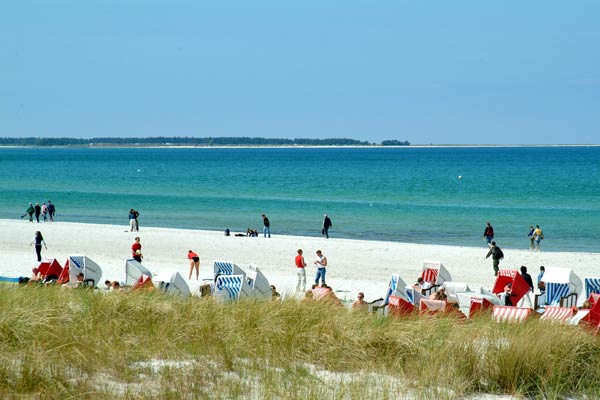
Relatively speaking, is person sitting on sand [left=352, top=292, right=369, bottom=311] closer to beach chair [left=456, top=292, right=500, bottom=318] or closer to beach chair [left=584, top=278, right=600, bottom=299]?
beach chair [left=456, top=292, right=500, bottom=318]

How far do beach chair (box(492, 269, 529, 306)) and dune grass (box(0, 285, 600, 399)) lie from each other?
6.56 meters

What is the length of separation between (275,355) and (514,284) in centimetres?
921

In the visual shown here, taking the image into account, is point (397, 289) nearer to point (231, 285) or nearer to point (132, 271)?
point (231, 285)

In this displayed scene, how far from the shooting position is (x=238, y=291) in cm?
1265

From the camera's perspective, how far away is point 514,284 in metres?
15.1

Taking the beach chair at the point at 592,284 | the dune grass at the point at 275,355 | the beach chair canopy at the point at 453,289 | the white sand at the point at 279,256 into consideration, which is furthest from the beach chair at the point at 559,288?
the dune grass at the point at 275,355


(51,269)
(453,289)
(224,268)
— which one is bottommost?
(51,269)

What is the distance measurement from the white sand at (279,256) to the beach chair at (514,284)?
2.92 meters

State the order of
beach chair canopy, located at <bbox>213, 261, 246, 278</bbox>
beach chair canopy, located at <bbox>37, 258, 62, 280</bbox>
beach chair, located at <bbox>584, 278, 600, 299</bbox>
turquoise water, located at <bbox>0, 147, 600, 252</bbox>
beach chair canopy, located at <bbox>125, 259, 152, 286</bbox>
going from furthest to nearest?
turquoise water, located at <bbox>0, 147, 600, 252</bbox>, beach chair canopy, located at <bbox>37, 258, 62, 280</bbox>, beach chair canopy, located at <bbox>213, 261, 246, 278</bbox>, beach chair canopy, located at <bbox>125, 259, 152, 286</bbox>, beach chair, located at <bbox>584, 278, 600, 299</bbox>

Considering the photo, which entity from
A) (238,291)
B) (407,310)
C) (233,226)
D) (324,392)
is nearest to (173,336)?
(324,392)

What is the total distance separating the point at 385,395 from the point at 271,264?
18361 mm

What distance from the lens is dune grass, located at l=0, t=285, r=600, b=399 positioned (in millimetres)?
6211

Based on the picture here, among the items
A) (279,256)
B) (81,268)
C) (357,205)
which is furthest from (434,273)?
(357,205)

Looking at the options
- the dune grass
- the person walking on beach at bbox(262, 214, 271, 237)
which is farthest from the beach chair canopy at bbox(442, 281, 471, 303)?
the person walking on beach at bbox(262, 214, 271, 237)
